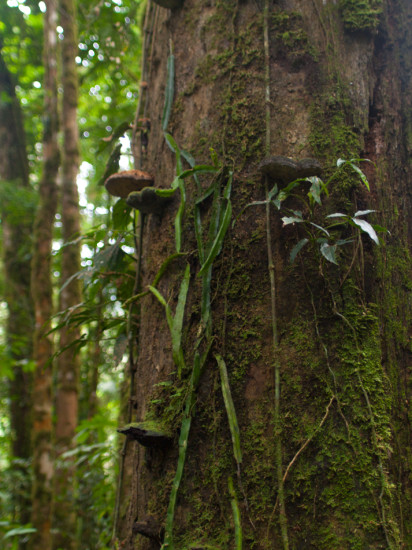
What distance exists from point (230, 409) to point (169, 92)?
1.19 meters

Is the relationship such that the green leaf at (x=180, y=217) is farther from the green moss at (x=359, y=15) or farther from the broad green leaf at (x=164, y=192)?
the green moss at (x=359, y=15)

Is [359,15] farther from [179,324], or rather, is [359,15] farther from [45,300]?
[45,300]

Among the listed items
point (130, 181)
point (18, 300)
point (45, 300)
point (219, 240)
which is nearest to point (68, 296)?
point (45, 300)

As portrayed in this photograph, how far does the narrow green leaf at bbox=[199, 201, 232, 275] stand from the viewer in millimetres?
1257

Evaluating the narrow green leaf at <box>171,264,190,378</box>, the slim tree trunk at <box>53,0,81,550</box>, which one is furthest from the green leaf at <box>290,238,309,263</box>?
the slim tree trunk at <box>53,0,81,550</box>

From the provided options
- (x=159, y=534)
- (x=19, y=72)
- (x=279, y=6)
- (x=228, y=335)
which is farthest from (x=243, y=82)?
(x=19, y=72)

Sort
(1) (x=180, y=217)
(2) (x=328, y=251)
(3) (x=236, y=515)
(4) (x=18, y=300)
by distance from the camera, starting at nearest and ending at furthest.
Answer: (3) (x=236, y=515)
(2) (x=328, y=251)
(1) (x=180, y=217)
(4) (x=18, y=300)

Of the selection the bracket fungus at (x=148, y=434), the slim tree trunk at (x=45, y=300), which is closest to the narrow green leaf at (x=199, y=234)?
the bracket fungus at (x=148, y=434)

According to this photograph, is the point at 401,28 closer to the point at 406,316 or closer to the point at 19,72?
the point at 406,316

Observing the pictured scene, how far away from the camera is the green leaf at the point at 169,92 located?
1666 mm

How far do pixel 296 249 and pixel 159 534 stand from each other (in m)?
0.86

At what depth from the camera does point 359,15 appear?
1563 mm

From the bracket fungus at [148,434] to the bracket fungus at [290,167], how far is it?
813mm

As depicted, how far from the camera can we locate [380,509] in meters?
1.05
